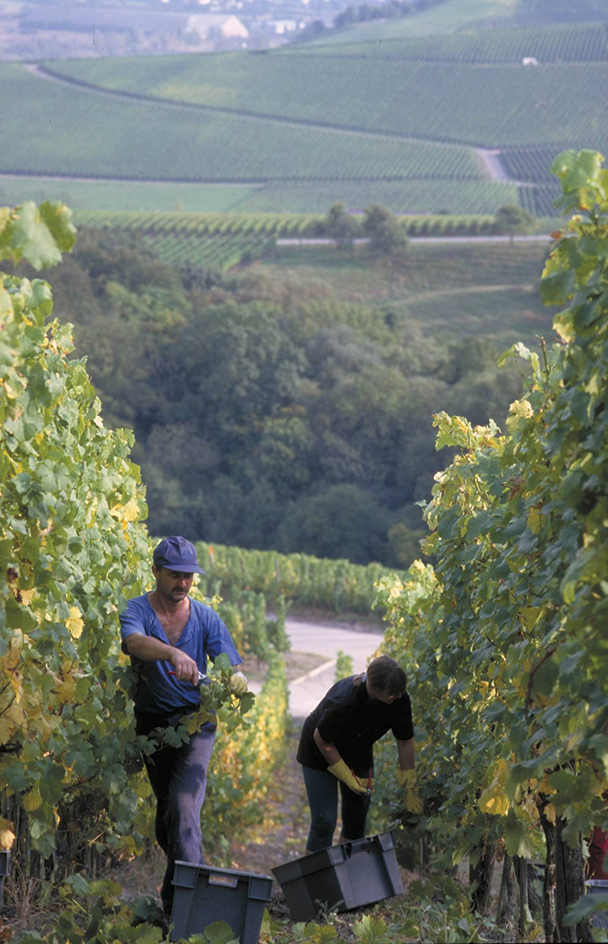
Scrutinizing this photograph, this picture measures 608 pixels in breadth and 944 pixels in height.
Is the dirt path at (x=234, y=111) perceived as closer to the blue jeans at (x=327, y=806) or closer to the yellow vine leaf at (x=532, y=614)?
the blue jeans at (x=327, y=806)

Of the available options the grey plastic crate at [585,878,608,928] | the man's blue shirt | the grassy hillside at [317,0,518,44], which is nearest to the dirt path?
the grassy hillside at [317,0,518,44]

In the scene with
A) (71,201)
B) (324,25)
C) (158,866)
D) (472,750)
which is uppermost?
(324,25)

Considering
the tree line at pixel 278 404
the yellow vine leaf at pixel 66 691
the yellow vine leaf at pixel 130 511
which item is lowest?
the yellow vine leaf at pixel 66 691

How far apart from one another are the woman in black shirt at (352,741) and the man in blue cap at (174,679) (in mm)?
582

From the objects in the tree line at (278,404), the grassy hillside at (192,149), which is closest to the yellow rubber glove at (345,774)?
the tree line at (278,404)

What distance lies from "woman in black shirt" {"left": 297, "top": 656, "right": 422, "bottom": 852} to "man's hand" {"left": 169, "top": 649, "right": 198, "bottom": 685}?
0.75m

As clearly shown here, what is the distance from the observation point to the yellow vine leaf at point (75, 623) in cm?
405

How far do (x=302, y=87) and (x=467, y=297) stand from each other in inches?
1794

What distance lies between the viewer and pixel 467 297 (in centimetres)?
7606

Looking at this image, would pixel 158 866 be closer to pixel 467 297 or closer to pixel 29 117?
pixel 467 297

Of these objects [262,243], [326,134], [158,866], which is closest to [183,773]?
[158,866]

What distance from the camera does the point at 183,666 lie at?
12.8ft

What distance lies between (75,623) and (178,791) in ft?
Answer: 2.28

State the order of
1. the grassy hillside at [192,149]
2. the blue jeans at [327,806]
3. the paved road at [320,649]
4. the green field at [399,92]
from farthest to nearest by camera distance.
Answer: the grassy hillside at [192,149] → the green field at [399,92] → the paved road at [320,649] → the blue jeans at [327,806]
